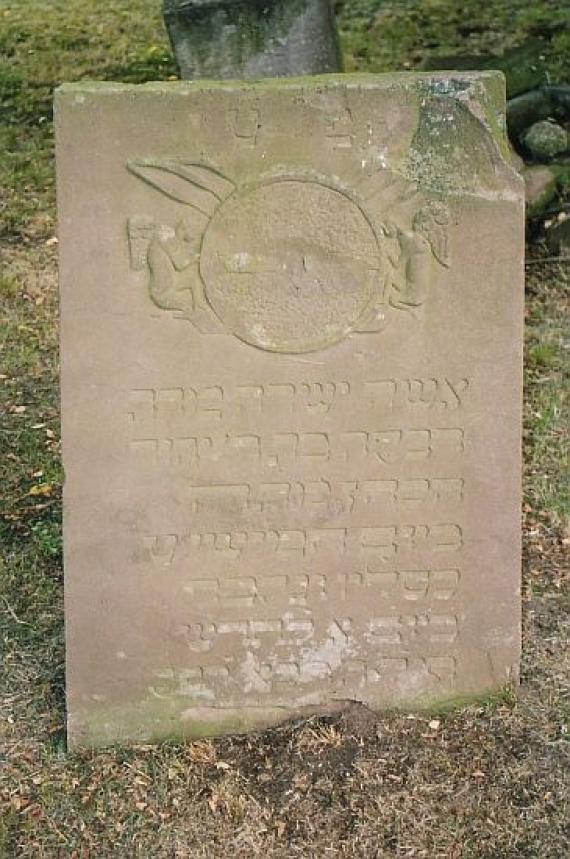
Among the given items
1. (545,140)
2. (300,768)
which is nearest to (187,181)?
(300,768)

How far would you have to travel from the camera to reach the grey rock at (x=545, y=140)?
7.91 meters

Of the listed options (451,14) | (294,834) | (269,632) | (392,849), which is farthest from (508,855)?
(451,14)

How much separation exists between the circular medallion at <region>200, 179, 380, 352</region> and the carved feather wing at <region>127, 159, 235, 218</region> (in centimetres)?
3

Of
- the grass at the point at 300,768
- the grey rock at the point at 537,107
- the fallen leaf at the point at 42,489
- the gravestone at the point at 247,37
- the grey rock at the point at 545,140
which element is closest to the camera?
the grass at the point at 300,768

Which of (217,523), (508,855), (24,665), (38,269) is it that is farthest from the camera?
(38,269)

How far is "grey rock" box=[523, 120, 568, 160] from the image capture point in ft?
26.0

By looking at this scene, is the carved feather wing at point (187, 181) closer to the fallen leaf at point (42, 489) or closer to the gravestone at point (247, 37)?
the fallen leaf at point (42, 489)

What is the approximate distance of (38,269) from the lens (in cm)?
764

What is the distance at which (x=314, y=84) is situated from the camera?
11.4ft

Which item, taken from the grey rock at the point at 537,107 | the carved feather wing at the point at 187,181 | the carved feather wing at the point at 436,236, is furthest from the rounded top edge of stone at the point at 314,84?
the grey rock at the point at 537,107

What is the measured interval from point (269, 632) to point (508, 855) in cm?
93

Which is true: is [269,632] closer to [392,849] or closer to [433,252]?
[392,849]

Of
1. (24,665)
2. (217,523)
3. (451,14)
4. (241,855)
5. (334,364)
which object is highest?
(451,14)

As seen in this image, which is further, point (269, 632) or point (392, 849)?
point (269, 632)
